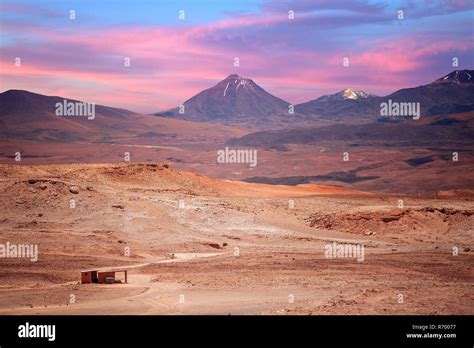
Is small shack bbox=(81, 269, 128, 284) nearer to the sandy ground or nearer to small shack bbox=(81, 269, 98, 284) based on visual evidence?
small shack bbox=(81, 269, 98, 284)

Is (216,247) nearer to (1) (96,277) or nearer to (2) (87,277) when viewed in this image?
(1) (96,277)

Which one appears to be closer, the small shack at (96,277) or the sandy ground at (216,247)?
the sandy ground at (216,247)

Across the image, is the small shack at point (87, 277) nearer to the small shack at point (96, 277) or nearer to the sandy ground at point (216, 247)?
the small shack at point (96, 277)

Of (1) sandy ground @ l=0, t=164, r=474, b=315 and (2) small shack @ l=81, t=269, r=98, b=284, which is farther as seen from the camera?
(2) small shack @ l=81, t=269, r=98, b=284

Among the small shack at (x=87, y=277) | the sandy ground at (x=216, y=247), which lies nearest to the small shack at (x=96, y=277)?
the small shack at (x=87, y=277)

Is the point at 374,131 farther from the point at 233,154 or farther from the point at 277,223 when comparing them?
the point at 277,223

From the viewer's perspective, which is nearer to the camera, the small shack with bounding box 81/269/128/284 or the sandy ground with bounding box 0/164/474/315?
the sandy ground with bounding box 0/164/474/315

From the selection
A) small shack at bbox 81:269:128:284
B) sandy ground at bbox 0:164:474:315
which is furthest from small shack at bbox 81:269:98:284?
sandy ground at bbox 0:164:474:315
